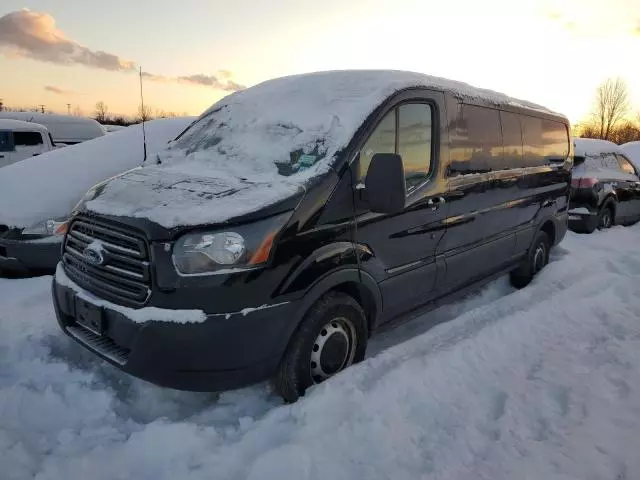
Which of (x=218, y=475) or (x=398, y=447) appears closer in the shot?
(x=218, y=475)

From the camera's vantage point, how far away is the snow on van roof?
8758mm

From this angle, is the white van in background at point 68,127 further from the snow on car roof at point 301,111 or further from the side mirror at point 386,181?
the side mirror at point 386,181

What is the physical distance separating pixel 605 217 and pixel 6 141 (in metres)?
14.2

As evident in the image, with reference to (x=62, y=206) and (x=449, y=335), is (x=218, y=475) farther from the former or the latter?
(x=62, y=206)

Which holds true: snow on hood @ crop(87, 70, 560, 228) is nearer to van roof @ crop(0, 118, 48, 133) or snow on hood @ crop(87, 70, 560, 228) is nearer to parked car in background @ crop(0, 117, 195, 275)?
parked car in background @ crop(0, 117, 195, 275)

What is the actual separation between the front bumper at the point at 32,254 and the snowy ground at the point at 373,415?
1.19 m

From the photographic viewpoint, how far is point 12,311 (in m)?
3.94

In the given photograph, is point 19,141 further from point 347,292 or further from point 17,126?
point 347,292

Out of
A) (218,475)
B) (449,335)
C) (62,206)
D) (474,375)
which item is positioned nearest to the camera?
(218,475)

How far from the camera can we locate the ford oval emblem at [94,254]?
268cm

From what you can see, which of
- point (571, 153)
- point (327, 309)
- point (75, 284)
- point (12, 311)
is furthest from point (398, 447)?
point (571, 153)

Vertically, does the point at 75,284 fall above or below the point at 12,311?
above

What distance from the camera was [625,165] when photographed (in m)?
9.73

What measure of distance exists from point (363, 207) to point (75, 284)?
1.80 meters
